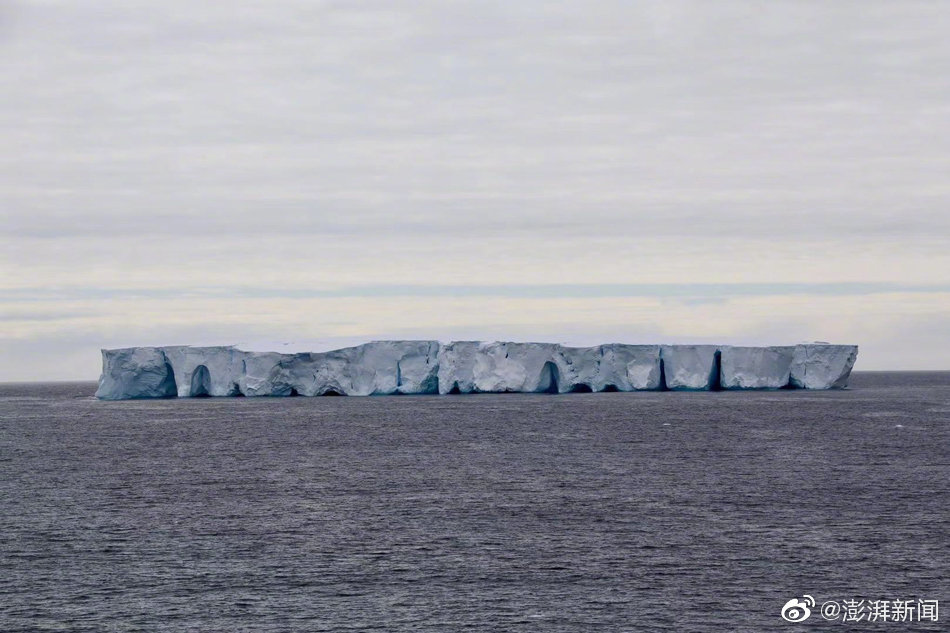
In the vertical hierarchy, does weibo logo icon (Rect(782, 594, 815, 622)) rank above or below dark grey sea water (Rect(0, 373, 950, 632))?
below

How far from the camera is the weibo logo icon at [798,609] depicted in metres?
17.3

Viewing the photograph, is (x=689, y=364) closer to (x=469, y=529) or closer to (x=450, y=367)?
(x=450, y=367)

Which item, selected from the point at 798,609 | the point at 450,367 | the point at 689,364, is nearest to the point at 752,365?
the point at 689,364

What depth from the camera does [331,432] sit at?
49.1 meters

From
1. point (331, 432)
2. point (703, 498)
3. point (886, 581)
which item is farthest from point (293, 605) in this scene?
point (331, 432)

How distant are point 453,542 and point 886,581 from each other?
341 inches

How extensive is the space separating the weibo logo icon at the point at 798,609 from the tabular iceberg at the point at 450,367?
44.5m

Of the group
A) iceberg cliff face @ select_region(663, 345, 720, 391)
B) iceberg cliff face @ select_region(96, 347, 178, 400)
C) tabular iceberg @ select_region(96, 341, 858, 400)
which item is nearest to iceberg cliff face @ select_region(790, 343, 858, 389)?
tabular iceberg @ select_region(96, 341, 858, 400)

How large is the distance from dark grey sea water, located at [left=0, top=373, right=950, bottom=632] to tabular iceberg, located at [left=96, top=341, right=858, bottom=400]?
14851 millimetres

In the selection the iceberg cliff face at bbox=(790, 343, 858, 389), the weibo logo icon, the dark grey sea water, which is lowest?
the weibo logo icon

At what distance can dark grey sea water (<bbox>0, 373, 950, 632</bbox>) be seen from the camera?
1795 centimetres

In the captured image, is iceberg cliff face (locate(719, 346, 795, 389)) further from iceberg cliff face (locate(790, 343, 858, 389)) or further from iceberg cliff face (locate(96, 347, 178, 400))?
iceberg cliff face (locate(96, 347, 178, 400))

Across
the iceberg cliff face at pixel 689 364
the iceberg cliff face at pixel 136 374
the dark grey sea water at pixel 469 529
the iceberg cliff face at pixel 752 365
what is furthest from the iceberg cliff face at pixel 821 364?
the iceberg cliff face at pixel 136 374

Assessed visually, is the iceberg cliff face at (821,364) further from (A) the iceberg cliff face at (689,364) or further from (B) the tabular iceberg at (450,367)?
(A) the iceberg cliff face at (689,364)
